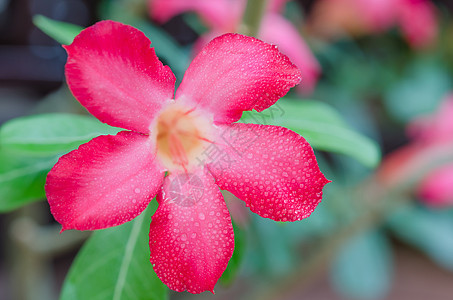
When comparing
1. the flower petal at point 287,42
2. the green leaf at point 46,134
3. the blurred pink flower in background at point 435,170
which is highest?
the flower petal at point 287,42

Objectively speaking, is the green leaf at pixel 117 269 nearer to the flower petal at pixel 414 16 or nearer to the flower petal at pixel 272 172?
the flower petal at pixel 272 172

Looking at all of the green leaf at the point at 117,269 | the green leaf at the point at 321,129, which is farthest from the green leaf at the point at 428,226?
the green leaf at the point at 117,269

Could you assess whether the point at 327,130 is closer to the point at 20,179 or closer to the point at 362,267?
the point at 20,179

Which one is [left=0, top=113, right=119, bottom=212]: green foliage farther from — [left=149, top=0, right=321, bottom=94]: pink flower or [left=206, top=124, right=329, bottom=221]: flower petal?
[left=149, top=0, right=321, bottom=94]: pink flower

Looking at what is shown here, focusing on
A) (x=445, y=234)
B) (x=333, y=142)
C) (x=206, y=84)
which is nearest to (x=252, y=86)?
(x=206, y=84)

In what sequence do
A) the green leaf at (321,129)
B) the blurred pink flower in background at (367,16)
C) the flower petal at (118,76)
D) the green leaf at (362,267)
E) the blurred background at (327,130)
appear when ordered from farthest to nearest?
1. the green leaf at (362,267)
2. the blurred pink flower in background at (367,16)
3. the blurred background at (327,130)
4. the green leaf at (321,129)
5. the flower petal at (118,76)

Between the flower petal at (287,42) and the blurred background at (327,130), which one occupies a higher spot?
the flower petal at (287,42)

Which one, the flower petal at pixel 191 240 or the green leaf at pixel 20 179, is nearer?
the flower petal at pixel 191 240
